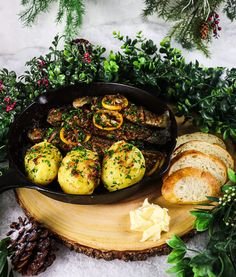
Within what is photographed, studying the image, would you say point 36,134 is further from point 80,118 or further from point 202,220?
point 202,220

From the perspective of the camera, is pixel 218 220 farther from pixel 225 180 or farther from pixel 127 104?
pixel 127 104

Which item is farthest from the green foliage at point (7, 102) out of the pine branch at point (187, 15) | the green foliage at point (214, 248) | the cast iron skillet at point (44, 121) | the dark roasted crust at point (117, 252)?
the pine branch at point (187, 15)

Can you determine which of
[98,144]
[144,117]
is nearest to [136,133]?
[144,117]

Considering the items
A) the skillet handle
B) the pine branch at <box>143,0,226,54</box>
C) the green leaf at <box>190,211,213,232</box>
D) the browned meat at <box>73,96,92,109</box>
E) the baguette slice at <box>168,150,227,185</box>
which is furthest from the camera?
the pine branch at <box>143,0,226,54</box>

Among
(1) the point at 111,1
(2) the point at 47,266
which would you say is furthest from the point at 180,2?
(2) the point at 47,266

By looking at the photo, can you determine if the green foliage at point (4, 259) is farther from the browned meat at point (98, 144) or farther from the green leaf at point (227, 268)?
the green leaf at point (227, 268)

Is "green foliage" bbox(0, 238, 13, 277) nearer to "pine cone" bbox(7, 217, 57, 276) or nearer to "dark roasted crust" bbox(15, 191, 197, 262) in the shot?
"pine cone" bbox(7, 217, 57, 276)

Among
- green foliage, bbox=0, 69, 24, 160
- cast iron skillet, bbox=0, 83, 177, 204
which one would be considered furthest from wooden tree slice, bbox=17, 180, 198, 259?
green foliage, bbox=0, 69, 24, 160
